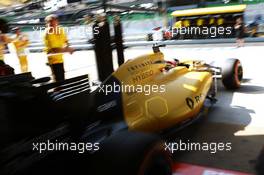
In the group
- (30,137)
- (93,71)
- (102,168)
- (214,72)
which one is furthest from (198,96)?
(93,71)

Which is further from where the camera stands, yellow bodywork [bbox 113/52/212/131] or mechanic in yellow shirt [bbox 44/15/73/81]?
mechanic in yellow shirt [bbox 44/15/73/81]

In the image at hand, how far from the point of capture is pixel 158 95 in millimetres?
4090

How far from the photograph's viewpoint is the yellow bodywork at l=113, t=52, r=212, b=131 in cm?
376

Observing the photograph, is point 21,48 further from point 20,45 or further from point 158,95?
point 158,95

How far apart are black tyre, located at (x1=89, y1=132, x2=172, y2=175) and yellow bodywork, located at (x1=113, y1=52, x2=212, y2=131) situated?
79 centimetres

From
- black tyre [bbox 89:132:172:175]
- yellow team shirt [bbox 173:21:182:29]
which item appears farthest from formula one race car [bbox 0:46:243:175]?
yellow team shirt [bbox 173:21:182:29]

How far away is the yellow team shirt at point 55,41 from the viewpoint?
627 centimetres

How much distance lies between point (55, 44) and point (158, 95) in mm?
2960

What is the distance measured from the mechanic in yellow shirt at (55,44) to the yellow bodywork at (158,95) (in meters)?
2.44

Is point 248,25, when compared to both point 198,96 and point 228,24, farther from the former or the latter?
point 198,96

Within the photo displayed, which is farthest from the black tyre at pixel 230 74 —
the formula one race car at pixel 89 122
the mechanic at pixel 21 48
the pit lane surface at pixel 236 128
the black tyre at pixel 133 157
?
the mechanic at pixel 21 48

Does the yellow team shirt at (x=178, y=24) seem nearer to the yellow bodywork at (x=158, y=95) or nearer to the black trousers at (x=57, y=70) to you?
the black trousers at (x=57, y=70)

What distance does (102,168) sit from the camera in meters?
2.57

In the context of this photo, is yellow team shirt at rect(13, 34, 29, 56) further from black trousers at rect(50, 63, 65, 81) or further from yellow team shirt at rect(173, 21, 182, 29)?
yellow team shirt at rect(173, 21, 182, 29)
